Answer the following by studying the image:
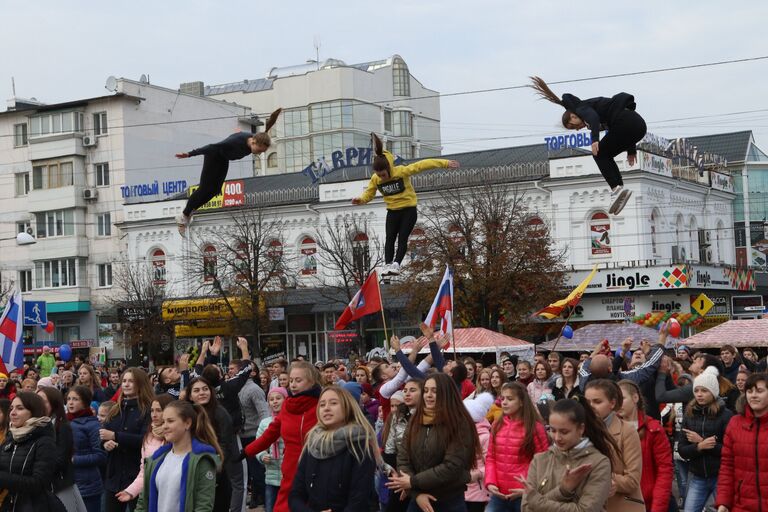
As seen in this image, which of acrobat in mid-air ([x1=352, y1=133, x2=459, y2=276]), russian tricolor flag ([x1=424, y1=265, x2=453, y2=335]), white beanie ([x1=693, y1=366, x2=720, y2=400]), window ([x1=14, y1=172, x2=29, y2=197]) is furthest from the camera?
window ([x1=14, y1=172, x2=29, y2=197])

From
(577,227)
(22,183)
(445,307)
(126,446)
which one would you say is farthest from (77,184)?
(126,446)

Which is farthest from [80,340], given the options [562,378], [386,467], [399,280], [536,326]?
[386,467]

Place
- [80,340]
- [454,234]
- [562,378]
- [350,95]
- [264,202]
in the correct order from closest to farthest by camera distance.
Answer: [562,378] < [454,234] < [264,202] < [80,340] < [350,95]

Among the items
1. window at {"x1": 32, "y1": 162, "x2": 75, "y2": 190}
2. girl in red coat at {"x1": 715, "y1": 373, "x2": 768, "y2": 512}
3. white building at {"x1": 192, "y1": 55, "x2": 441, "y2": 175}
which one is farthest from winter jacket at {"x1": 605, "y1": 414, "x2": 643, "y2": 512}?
white building at {"x1": 192, "y1": 55, "x2": 441, "y2": 175}

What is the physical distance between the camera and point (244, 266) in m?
49.4

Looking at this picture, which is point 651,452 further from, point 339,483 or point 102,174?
point 102,174

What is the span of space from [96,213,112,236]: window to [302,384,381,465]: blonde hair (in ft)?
178

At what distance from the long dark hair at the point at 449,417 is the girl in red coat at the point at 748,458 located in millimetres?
2254

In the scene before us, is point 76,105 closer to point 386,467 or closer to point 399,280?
point 399,280

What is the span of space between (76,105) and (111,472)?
5205 centimetres

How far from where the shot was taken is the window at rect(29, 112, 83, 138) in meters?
60.9

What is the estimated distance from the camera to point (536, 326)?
45.4 meters

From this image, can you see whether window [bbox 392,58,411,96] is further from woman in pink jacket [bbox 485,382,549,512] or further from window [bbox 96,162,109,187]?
woman in pink jacket [bbox 485,382,549,512]

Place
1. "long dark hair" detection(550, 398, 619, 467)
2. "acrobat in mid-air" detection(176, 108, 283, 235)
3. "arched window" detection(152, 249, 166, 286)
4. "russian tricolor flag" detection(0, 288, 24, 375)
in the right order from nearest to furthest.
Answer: "long dark hair" detection(550, 398, 619, 467) < "acrobat in mid-air" detection(176, 108, 283, 235) < "russian tricolor flag" detection(0, 288, 24, 375) < "arched window" detection(152, 249, 166, 286)
